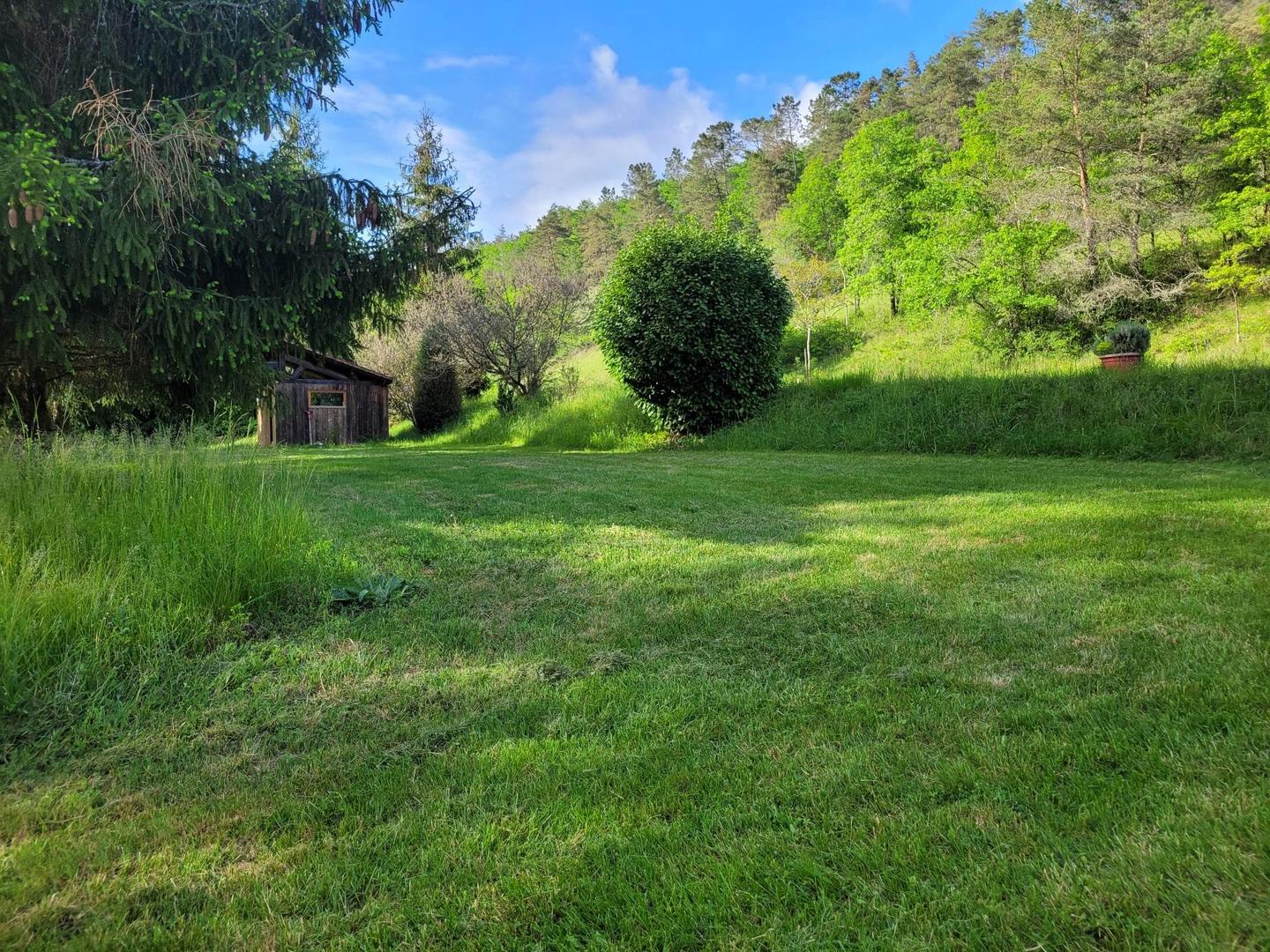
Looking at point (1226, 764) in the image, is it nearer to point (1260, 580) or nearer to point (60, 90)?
point (1260, 580)

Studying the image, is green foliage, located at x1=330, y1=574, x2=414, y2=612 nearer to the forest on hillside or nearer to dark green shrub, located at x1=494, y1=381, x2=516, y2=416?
the forest on hillside

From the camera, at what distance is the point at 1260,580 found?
9.22 ft

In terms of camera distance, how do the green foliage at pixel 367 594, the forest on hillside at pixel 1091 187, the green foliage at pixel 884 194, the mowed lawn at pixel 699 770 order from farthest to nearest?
the green foliage at pixel 884 194 < the forest on hillside at pixel 1091 187 < the green foliage at pixel 367 594 < the mowed lawn at pixel 699 770

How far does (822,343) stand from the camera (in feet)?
69.6

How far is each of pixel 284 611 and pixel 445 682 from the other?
1194 mm

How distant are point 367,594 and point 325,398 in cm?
2134

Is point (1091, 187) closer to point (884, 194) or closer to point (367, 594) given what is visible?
point (884, 194)

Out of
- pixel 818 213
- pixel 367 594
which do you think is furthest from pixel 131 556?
pixel 818 213

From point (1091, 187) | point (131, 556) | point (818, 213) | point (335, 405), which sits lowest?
point (131, 556)

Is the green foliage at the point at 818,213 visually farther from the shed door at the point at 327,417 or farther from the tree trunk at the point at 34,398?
the tree trunk at the point at 34,398

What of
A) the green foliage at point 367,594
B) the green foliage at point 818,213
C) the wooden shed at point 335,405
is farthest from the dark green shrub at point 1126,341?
the wooden shed at point 335,405

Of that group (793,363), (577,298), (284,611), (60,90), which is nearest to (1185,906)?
(284,611)

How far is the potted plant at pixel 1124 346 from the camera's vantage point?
32.6 ft

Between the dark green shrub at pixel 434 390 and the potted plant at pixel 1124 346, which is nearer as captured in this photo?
the potted plant at pixel 1124 346
